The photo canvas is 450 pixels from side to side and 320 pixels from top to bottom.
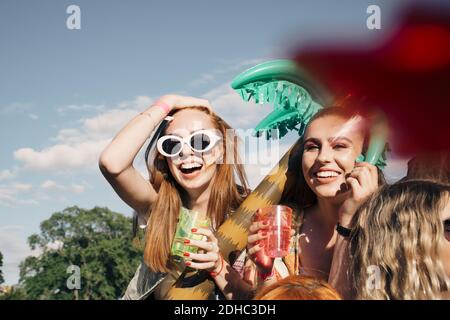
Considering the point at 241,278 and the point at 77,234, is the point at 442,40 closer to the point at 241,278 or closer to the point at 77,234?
the point at 241,278

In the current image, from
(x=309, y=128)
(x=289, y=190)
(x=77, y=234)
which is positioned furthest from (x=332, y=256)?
(x=77, y=234)

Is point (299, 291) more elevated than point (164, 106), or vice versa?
point (164, 106)

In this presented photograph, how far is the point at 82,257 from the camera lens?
7098 millimetres

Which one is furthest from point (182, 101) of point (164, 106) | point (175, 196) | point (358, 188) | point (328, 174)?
point (358, 188)

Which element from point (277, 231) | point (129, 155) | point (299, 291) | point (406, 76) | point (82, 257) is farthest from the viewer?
point (82, 257)

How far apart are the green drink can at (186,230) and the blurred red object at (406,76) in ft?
3.73

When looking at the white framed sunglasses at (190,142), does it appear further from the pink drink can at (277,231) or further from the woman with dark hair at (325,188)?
Answer: the pink drink can at (277,231)

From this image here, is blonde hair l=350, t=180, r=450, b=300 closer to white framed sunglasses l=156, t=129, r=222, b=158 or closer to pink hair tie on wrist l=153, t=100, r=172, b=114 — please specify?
white framed sunglasses l=156, t=129, r=222, b=158

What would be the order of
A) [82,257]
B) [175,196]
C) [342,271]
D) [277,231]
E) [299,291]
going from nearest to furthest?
[299,291]
[277,231]
[342,271]
[175,196]
[82,257]

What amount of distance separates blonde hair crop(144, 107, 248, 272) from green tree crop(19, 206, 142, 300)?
60 cm

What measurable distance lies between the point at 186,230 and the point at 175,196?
352mm

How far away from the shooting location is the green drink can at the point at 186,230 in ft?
11.0

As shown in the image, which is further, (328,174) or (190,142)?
(190,142)

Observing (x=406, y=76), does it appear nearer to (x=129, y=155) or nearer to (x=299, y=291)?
(x=129, y=155)
